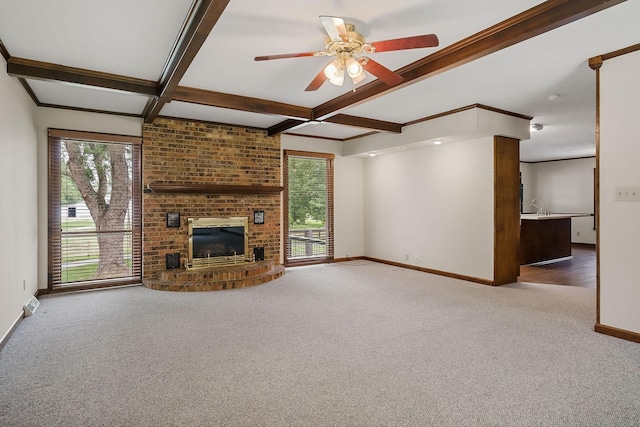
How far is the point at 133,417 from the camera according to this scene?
2.02 meters

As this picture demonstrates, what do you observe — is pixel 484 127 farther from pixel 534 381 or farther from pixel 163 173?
pixel 163 173

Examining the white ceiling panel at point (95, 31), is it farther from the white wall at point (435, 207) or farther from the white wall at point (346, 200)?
the white wall at point (435, 207)

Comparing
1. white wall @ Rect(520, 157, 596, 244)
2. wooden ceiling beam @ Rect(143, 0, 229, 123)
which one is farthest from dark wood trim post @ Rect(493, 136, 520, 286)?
white wall @ Rect(520, 157, 596, 244)

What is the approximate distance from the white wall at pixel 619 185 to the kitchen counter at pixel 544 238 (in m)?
3.63

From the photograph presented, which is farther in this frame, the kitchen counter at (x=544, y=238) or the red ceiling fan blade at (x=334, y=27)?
the kitchen counter at (x=544, y=238)

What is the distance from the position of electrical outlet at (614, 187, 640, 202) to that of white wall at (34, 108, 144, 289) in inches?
234

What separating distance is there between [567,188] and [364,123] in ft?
25.4

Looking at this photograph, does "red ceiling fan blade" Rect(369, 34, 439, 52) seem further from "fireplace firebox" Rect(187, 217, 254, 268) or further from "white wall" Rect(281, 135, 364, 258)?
"white wall" Rect(281, 135, 364, 258)

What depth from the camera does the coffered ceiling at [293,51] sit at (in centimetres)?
249

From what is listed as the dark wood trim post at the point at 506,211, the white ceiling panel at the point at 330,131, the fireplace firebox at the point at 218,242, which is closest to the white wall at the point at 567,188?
the dark wood trim post at the point at 506,211

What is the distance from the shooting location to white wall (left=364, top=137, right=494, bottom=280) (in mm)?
5348

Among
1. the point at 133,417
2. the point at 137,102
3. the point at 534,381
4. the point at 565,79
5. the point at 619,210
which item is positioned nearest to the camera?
the point at 133,417

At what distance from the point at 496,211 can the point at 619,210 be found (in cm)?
199

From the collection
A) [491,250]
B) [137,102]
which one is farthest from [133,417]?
[491,250]
